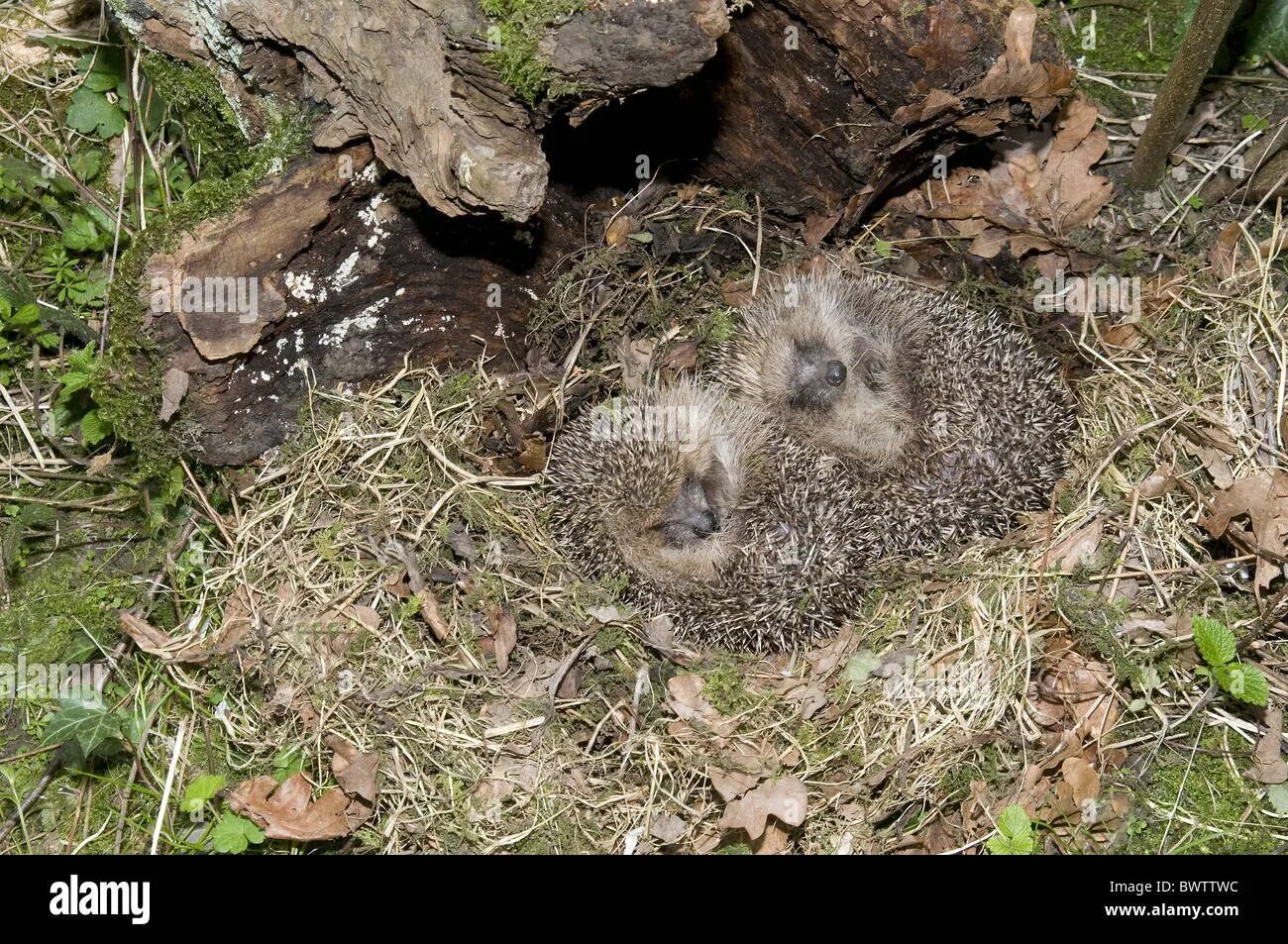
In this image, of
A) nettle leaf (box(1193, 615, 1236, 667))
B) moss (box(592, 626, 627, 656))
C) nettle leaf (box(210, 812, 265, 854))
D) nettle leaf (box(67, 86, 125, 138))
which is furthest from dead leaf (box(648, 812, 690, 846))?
nettle leaf (box(67, 86, 125, 138))

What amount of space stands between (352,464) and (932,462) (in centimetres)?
298

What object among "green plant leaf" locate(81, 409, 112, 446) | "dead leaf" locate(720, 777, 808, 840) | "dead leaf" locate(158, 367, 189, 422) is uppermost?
"dead leaf" locate(158, 367, 189, 422)

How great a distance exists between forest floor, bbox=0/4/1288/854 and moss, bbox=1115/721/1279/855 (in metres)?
0.02

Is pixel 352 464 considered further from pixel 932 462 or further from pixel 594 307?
pixel 932 462

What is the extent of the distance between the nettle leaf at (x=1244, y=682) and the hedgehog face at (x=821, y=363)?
6.92ft

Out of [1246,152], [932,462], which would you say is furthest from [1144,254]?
[932,462]

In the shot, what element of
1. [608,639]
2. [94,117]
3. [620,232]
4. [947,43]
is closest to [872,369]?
[620,232]

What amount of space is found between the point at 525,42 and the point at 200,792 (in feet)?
11.8

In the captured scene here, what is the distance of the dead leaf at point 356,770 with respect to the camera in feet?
15.0

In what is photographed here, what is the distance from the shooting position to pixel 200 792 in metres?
4.58

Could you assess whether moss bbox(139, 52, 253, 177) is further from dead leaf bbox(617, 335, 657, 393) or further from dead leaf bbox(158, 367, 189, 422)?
dead leaf bbox(617, 335, 657, 393)

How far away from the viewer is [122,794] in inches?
191

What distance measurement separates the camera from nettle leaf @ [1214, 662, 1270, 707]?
4387mm

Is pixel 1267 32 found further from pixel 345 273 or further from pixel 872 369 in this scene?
pixel 345 273
